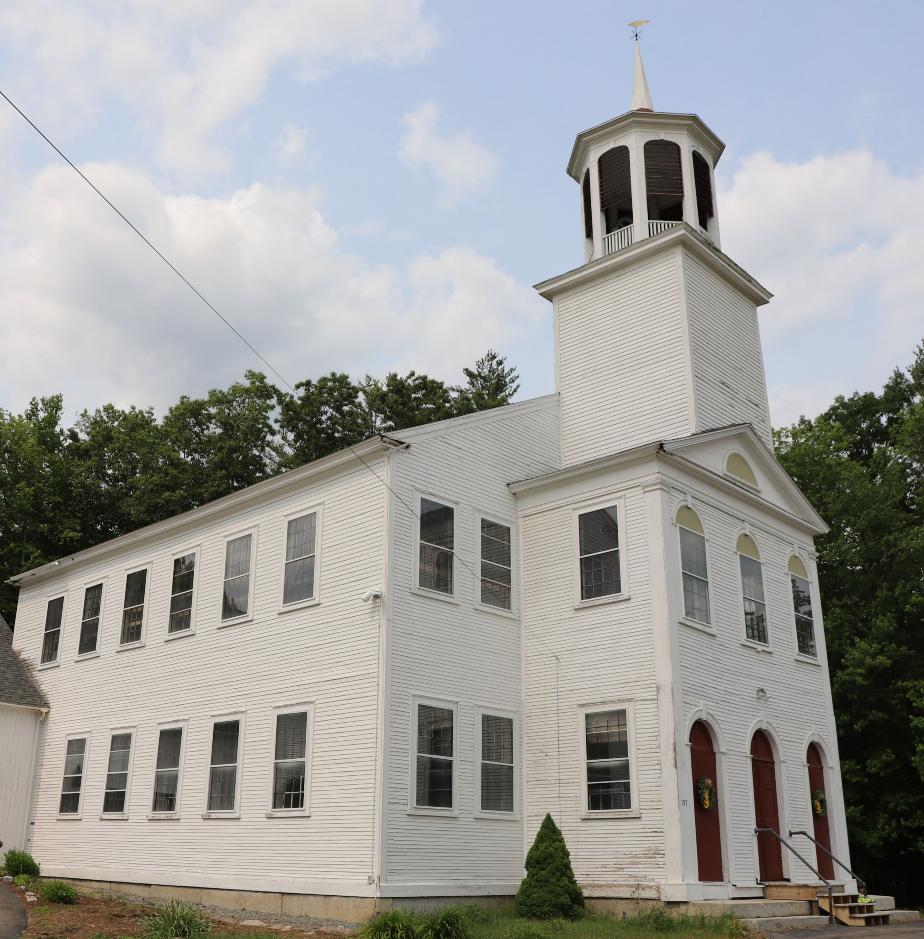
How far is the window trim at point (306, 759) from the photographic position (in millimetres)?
18422

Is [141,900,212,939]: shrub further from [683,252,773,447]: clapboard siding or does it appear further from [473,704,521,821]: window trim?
[683,252,773,447]: clapboard siding

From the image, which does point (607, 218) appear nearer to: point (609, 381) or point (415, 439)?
point (609, 381)

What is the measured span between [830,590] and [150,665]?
21.2m

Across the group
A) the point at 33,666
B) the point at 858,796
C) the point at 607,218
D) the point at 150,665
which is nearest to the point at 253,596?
the point at 150,665

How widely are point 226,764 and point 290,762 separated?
2.13m

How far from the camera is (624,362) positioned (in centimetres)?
2328

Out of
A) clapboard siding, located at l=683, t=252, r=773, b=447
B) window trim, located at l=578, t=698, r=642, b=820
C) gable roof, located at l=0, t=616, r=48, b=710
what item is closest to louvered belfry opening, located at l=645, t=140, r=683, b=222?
clapboard siding, located at l=683, t=252, r=773, b=447

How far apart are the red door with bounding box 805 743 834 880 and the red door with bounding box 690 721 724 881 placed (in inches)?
151

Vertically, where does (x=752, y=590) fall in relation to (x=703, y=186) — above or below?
below

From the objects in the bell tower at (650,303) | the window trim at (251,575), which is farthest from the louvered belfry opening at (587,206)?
the window trim at (251,575)

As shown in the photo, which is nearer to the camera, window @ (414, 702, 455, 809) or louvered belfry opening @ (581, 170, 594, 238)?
window @ (414, 702, 455, 809)

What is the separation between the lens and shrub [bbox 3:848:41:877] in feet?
78.2

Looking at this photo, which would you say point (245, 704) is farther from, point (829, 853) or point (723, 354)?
point (723, 354)

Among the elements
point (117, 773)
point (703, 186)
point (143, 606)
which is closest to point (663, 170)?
point (703, 186)
